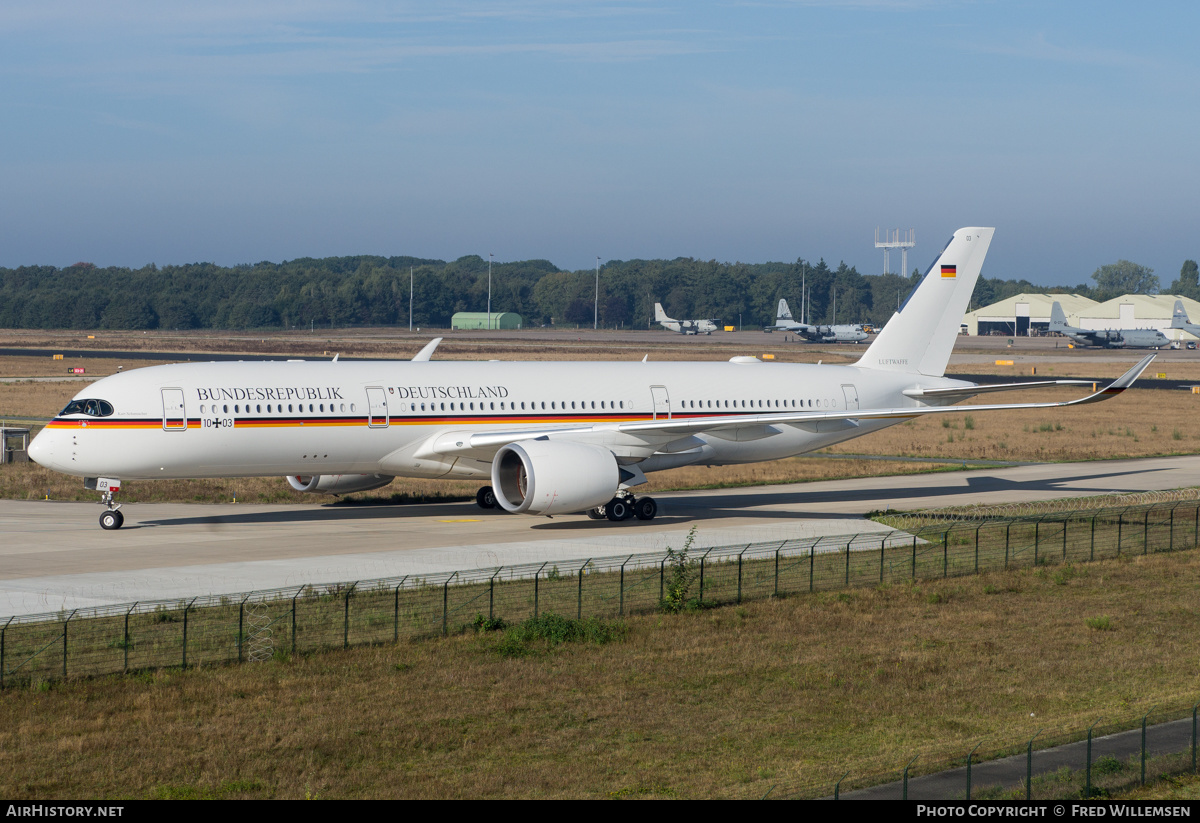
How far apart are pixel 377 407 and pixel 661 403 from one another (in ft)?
37.1

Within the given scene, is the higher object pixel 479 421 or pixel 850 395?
pixel 850 395

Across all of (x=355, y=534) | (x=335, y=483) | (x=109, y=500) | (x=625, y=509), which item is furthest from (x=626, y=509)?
(x=109, y=500)

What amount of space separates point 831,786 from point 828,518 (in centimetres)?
2924

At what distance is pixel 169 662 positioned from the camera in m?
25.1

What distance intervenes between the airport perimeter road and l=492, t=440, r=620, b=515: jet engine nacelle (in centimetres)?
121

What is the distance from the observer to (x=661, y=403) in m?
48.2

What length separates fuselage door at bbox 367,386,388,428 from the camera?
4256 centimetres

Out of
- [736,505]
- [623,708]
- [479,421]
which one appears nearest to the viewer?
[623,708]

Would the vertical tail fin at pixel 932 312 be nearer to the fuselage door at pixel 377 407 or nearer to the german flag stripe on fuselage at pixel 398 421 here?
the german flag stripe on fuselage at pixel 398 421

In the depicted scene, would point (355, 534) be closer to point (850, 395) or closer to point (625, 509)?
point (625, 509)

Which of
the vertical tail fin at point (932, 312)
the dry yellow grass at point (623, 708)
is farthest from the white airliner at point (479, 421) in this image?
the dry yellow grass at point (623, 708)

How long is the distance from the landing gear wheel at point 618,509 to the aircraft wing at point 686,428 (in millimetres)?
2428

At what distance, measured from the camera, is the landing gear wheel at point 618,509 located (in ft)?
150
